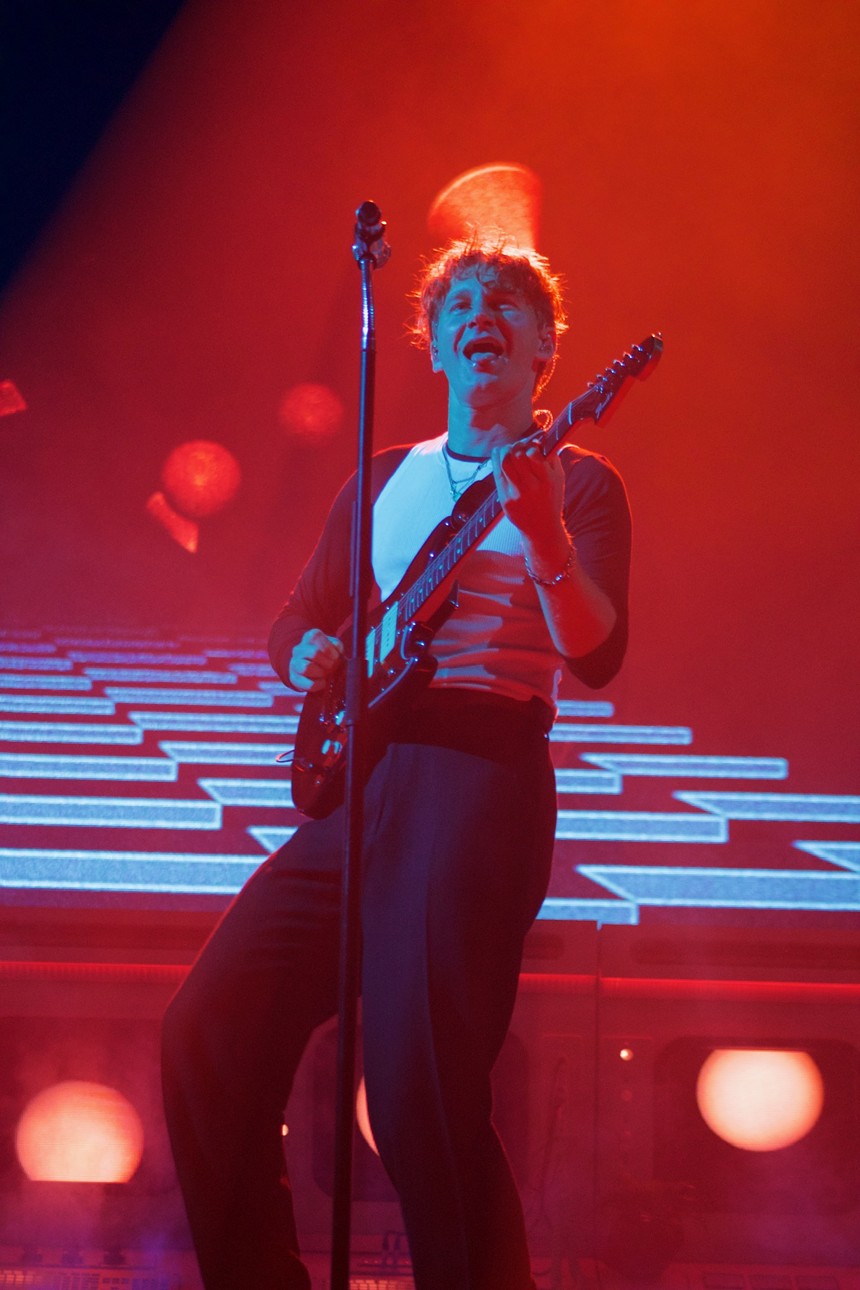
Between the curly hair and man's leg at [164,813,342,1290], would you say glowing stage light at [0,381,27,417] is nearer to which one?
the curly hair

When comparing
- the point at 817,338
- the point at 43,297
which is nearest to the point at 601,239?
the point at 817,338

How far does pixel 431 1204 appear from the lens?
147cm

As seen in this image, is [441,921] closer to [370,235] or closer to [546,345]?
[370,235]

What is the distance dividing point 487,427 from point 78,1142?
1.74m

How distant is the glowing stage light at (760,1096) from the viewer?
2537 millimetres

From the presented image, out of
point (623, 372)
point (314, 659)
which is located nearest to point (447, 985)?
point (314, 659)

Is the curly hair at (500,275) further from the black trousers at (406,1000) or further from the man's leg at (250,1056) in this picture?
the man's leg at (250,1056)

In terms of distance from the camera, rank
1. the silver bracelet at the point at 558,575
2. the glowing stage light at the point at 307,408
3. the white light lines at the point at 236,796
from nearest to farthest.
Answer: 1. the silver bracelet at the point at 558,575
2. the white light lines at the point at 236,796
3. the glowing stage light at the point at 307,408

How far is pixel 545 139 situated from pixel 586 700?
1807 mm

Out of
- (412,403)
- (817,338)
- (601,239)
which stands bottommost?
(412,403)

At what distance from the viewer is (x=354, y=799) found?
1.36 meters

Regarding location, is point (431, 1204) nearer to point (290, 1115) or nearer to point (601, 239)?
point (290, 1115)

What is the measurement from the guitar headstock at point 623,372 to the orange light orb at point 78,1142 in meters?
1.83

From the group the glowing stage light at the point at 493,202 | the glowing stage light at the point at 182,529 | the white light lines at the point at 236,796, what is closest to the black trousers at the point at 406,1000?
the white light lines at the point at 236,796
